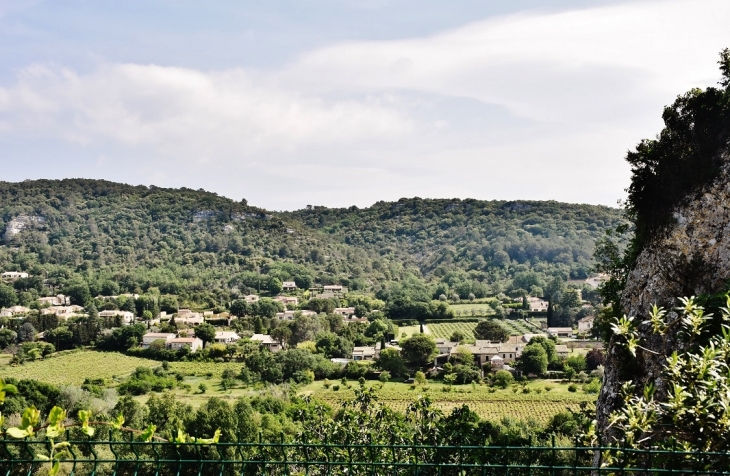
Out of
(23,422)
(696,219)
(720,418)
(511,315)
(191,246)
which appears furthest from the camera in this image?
(191,246)

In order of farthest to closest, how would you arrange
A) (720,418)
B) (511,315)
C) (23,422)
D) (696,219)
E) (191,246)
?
(191,246) → (511,315) → (696,219) → (720,418) → (23,422)

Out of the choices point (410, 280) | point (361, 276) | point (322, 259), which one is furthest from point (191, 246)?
point (410, 280)

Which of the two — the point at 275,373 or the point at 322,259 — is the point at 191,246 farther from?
the point at 275,373

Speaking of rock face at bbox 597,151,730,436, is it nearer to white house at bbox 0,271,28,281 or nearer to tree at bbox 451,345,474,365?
tree at bbox 451,345,474,365

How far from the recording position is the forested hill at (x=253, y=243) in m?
86.8

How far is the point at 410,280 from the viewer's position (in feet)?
311

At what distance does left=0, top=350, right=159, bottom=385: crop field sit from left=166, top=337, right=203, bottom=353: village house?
268 cm

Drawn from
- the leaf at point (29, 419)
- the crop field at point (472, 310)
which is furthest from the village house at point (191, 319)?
the leaf at point (29, 419)

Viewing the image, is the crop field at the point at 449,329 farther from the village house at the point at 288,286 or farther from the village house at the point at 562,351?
the village house at the point at 288,286

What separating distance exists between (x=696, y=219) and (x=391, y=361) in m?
32.2

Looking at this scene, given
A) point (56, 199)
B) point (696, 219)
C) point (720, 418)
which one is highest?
point (56, 199)

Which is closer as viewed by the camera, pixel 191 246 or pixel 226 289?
pixel 226 289

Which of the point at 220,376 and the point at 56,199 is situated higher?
the point at 56,199

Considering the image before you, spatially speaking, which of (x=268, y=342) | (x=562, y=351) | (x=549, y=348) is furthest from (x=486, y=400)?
(x=268, y=342)
